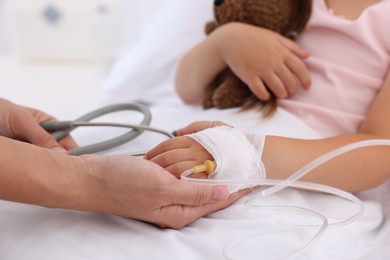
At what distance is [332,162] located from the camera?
840 mm

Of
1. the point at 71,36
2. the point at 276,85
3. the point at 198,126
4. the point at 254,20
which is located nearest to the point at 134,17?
the point at 71,36

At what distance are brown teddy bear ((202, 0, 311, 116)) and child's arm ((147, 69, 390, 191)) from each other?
223mm

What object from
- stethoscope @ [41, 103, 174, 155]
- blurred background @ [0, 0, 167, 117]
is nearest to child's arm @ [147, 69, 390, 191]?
stethoscope @ [41, 103, 174, 155]

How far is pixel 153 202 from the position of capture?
0.71 m

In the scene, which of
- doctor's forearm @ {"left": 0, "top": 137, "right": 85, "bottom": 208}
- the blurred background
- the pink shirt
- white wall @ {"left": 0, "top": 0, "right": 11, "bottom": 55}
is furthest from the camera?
white wall @ {"left": 0, "top": 0, "right": 11, "bottom": 55}

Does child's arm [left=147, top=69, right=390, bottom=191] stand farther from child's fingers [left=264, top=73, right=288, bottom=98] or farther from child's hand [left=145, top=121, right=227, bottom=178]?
child's fingers [left=264, top=73, right=288, bottom=98]

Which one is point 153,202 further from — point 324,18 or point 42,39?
point 42,39

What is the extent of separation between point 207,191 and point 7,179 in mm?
254

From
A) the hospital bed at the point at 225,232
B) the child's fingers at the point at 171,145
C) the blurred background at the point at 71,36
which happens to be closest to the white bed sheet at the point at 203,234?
the hospital bed at the point at 225,232

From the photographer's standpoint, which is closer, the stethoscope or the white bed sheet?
the white bed sheet

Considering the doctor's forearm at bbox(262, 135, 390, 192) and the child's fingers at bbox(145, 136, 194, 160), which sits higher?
the child's fingers at bbox(145, 136, 194, 160)

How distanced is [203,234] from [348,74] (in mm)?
459

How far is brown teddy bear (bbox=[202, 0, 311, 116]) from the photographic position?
1075mm

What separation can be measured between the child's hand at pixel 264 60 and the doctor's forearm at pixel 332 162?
0.65 feet
